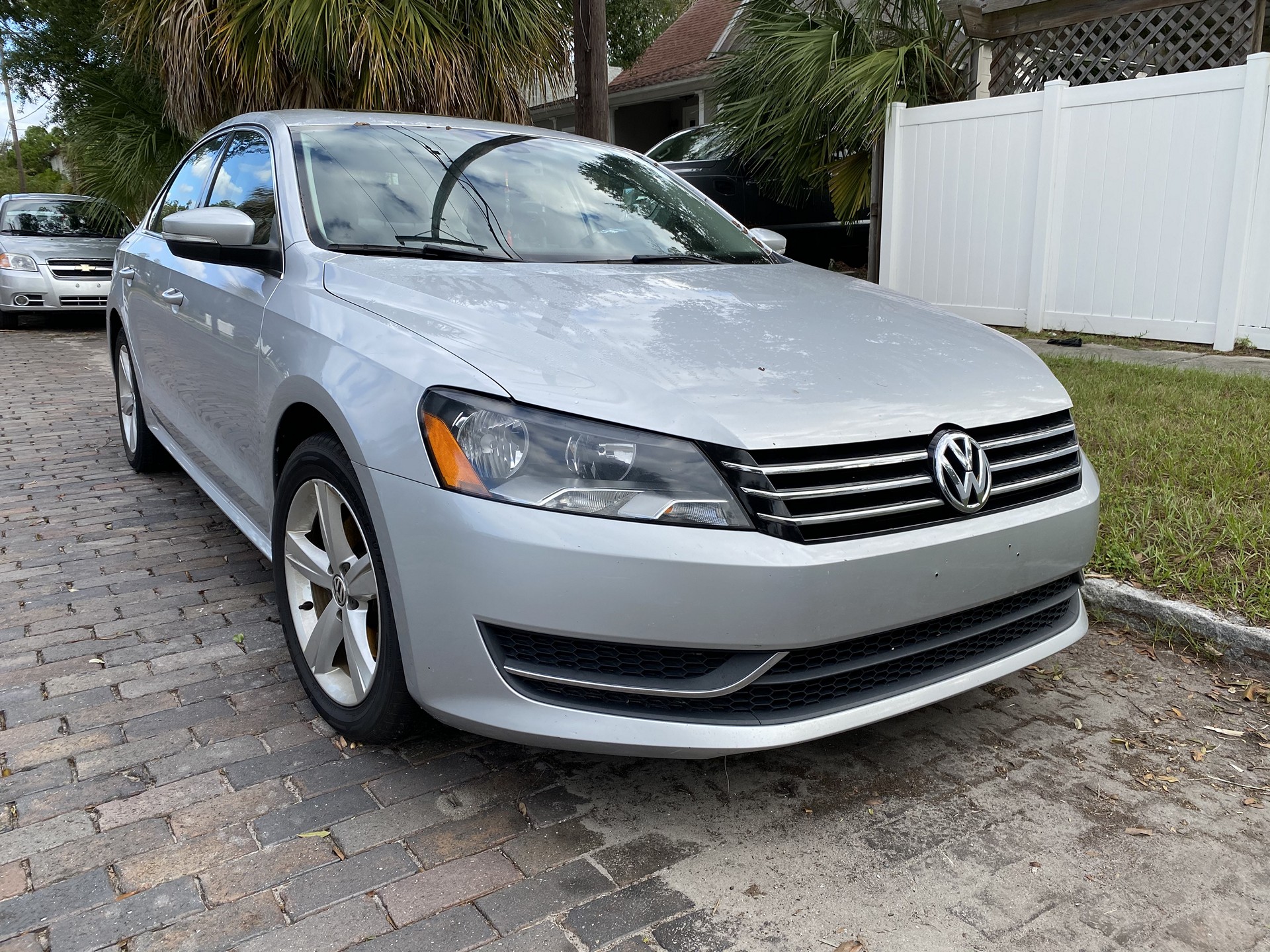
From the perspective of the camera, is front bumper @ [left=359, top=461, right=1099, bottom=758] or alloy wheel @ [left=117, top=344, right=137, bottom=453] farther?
alloy wheel @ [left=117, top=344, right=137, bottom=453]

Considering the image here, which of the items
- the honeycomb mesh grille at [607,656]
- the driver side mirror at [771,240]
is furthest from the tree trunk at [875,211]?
the honeycomb mesh grille at [607,656]

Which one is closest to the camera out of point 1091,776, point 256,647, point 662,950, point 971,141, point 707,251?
point 662,950

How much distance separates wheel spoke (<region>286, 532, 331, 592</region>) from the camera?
265cm

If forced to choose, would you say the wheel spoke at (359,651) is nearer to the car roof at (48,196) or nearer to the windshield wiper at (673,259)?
the windshield wiper at (673,259)

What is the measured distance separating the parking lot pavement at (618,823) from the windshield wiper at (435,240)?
1.35m

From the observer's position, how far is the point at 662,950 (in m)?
1.91

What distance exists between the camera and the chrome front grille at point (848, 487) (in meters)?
2.06

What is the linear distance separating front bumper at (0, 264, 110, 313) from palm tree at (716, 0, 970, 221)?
25.6ft

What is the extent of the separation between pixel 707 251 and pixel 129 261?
9.51 ft

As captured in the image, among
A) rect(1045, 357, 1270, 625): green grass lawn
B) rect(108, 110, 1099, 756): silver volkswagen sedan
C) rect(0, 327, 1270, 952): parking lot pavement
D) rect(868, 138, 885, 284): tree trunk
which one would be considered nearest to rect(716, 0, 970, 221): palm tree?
rect(868, 138, 885, 284): tree trunk

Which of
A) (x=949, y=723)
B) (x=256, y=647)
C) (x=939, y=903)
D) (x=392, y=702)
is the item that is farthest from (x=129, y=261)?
(x=939, y=903)

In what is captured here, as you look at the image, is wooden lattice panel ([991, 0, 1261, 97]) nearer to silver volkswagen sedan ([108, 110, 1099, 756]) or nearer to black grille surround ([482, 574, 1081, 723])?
silver volkswagen sedan ([108, 110, 1099, 756])

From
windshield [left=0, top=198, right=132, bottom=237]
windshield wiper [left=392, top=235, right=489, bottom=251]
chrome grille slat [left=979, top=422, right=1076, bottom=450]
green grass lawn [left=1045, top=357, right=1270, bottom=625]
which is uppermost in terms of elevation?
windshield [left=0, top=198, right=132, bottom=237]

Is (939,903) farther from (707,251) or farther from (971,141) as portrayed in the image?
(971,141)
